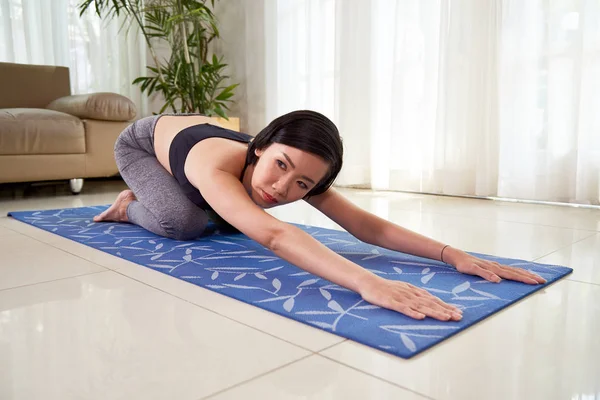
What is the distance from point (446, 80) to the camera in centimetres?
311

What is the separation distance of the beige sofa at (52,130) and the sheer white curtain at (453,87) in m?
1.44

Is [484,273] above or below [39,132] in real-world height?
below

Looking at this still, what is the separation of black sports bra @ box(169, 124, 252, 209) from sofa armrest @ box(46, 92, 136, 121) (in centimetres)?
164

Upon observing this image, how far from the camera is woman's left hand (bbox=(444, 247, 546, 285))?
1.33 meters

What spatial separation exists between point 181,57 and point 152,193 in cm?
266

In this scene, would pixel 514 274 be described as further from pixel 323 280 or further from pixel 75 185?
pixel 75 185

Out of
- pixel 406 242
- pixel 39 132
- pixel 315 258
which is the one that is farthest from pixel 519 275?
pixel 39 132

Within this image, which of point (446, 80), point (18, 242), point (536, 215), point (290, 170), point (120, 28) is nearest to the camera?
point (290, 170)

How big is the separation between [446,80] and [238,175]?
1940 mm

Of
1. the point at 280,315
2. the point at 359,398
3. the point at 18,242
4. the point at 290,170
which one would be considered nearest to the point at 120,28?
the point at 18,242

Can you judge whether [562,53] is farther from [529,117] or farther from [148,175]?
[148,175]

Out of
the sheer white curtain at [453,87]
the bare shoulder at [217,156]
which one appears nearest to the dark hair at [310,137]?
the bare shoulder at [217,156]

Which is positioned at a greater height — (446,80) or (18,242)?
(446,80)

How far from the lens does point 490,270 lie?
136cm
